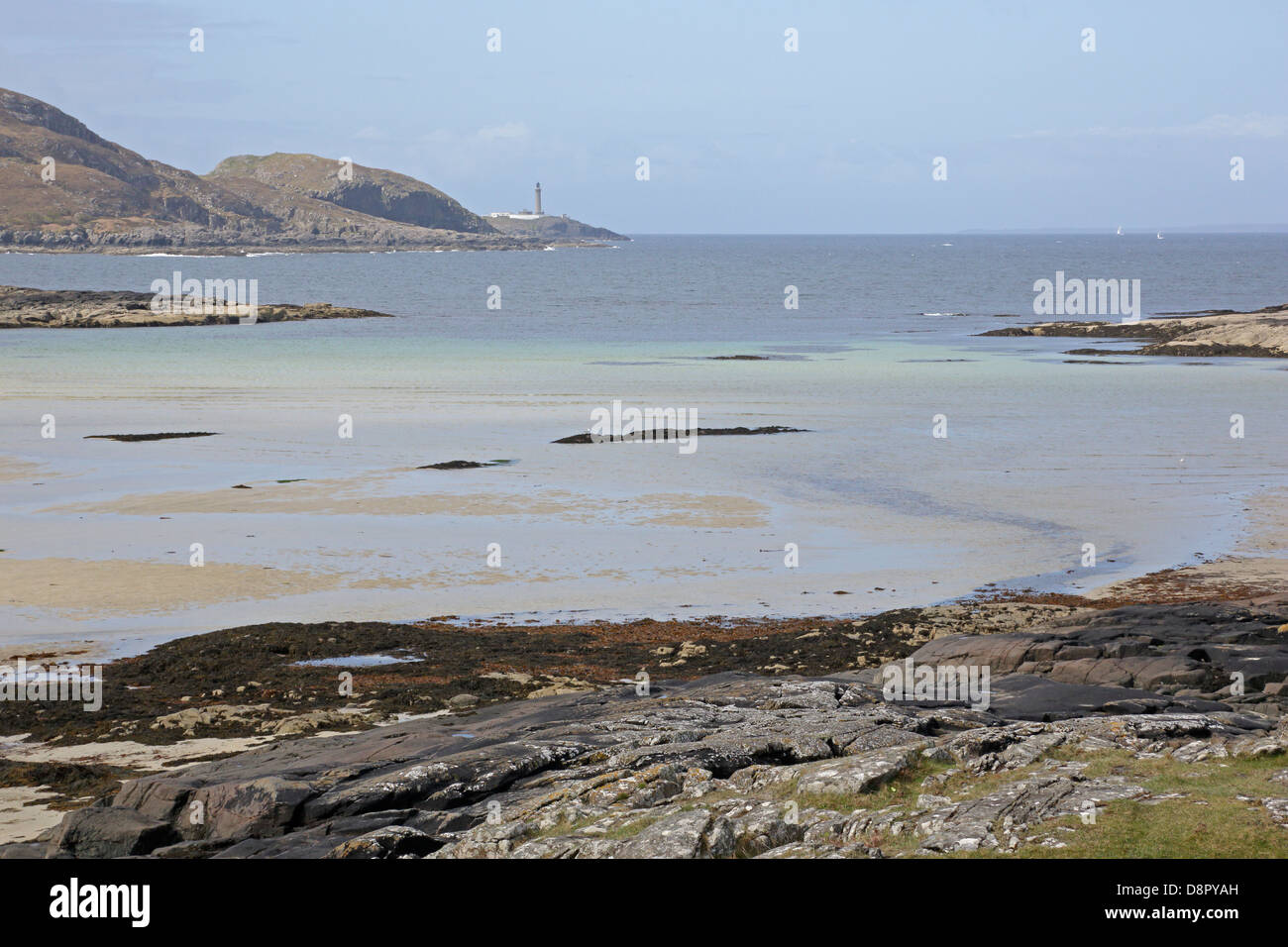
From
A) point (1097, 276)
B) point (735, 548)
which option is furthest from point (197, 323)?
point (1097, 276)

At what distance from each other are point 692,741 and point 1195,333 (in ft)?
224

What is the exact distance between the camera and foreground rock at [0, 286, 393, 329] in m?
83.4

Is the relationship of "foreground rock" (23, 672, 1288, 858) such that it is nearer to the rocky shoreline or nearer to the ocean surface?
the rocky shoreline

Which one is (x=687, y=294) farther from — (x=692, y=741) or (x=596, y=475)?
(x=692, y=741)

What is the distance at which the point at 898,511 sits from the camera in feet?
95.4

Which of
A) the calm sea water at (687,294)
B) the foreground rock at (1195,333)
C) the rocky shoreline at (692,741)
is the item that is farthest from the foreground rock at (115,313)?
the rocky shoreline at (692,741)

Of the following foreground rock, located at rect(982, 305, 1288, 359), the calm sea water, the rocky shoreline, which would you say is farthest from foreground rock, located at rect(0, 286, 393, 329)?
the rocky shoreline

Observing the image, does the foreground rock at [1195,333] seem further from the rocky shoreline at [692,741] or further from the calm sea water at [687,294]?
the rocky shoreline at [692,741]

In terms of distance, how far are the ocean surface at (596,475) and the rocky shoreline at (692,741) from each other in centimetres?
279

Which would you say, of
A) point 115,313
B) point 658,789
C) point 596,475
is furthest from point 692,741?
point 115,313

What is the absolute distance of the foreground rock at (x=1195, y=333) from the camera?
67438 millimetres

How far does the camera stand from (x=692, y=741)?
1182 centimetres

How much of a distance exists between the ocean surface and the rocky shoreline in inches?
110
